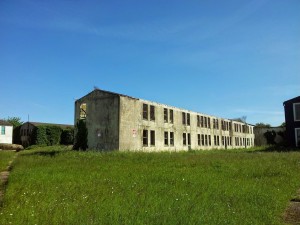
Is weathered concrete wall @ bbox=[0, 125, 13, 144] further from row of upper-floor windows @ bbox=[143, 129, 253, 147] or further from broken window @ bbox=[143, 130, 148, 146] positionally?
broken window @ bbox=[143, 130, 148, 146]

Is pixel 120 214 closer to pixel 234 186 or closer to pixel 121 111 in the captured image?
pixel 234 186

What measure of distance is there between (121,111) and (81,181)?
16657mm

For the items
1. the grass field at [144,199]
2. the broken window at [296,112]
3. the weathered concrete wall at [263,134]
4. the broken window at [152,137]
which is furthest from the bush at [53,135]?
the grass field at [144,199]

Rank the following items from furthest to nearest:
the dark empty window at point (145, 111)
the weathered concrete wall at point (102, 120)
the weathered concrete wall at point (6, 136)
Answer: the weathered concrete wall at point (6, 136) < the dark empty window at point (145, 111) < the weathered concrete wall at point (102, 120)

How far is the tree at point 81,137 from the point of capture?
28688mm

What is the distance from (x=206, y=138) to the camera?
142 feet

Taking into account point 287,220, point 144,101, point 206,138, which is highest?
point 144,101

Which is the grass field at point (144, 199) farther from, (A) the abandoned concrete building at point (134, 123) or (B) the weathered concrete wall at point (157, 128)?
(B) the weathered concrete wall at point (157, 128)

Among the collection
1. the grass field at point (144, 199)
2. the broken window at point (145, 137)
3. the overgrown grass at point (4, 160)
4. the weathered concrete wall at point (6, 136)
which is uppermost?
the weathered concrete wall at point (6, 136)

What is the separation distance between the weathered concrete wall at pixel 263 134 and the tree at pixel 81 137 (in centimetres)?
3595

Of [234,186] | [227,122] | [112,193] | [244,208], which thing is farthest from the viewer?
[227,122]

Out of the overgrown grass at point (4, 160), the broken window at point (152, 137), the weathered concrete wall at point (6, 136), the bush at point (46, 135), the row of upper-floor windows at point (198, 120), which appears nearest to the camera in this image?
the overgrown grass at point (4, 160)

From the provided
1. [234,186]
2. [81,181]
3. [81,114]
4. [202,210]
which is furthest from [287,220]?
[81,114]

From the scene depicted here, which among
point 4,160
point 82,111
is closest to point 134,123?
point 82,111
